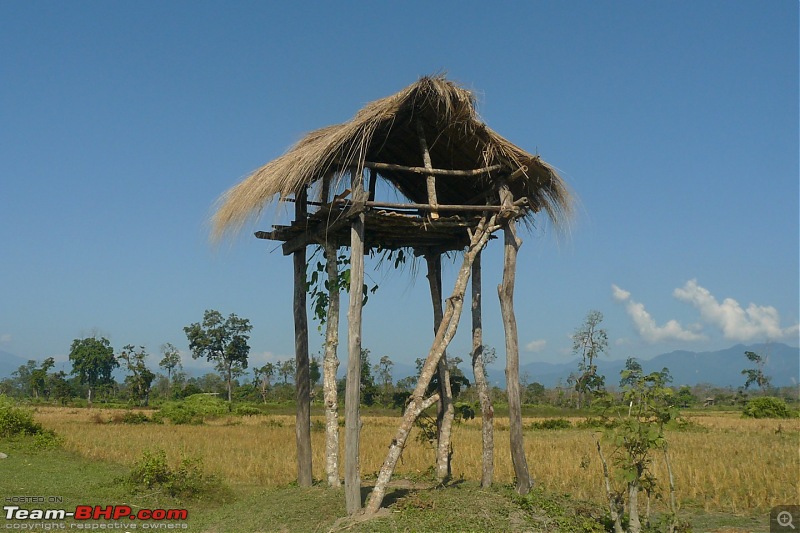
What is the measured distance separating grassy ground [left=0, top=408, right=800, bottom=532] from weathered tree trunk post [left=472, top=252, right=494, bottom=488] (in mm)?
300

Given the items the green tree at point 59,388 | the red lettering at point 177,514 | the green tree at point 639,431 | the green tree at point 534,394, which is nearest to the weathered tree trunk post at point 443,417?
the green tree at point 639,431

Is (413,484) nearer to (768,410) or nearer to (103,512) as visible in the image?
(103,512)

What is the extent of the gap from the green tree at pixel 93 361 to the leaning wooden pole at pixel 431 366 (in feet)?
210

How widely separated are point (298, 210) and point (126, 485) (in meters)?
4.74

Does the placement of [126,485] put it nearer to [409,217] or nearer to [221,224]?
[221,224]

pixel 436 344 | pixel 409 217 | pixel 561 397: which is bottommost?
pixel 561 397

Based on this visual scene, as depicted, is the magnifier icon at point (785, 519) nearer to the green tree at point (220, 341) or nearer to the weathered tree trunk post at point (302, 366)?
the weathered tree trunk post at point (302, 366)

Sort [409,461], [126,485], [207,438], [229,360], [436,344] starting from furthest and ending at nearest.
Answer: [229,360] → [207,438] → [409,461] → [126,485] → [436,344]

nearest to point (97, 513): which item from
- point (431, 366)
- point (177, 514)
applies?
point (177, 514)

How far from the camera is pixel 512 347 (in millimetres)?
7629

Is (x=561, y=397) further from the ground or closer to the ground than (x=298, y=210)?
closer to the ground

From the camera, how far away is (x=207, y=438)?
1941 centimetres

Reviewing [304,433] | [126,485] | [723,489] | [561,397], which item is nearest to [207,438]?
[126,485]
